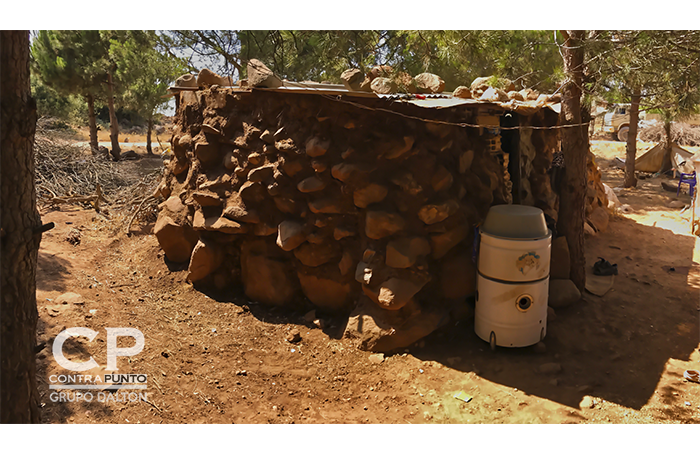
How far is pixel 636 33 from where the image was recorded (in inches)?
179

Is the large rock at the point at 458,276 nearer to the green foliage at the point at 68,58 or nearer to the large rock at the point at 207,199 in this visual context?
the large rock at the point at 207,199

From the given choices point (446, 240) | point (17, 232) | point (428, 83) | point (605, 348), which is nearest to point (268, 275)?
point (446, 240)

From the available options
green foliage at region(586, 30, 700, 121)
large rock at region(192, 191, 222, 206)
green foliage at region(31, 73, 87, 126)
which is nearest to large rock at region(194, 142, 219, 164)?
large rock at region(192, 191, 222, 206)

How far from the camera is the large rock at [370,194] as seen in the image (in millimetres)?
4688

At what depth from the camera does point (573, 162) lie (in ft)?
18.3

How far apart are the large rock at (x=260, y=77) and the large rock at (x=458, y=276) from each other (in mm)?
2504

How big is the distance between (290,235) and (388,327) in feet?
4.39

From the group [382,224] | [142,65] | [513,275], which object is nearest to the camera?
[513,275]

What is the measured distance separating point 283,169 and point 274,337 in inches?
66.5

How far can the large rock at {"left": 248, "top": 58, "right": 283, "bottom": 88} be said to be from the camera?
502 centimetres

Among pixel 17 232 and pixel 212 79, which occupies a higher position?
pixel 212 79

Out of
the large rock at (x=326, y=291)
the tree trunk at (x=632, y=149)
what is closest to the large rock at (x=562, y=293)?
the large rock at (x=326, y=291)

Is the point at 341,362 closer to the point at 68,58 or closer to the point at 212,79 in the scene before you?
the point at 212,79

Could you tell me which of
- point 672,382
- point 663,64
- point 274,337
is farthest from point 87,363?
point 663,64
